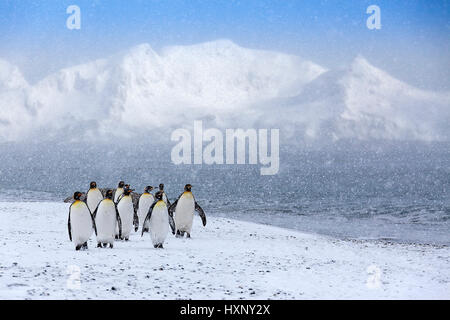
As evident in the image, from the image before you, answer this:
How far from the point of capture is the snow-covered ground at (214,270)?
6891mm

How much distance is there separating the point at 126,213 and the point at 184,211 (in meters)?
1.54

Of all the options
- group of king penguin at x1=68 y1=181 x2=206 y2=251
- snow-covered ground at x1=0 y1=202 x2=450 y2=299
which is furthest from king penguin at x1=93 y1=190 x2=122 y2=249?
snow-covered ground at x1=0 y1=202 x2=450 y2=299

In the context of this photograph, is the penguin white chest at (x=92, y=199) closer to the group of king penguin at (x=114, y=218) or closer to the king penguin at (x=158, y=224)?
the group of king penguin at (x=114, y=218)

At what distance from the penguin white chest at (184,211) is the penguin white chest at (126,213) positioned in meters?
1.30

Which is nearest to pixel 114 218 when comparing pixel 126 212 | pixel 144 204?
pixel 126 212

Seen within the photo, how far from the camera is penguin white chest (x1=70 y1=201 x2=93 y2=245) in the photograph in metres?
9.84

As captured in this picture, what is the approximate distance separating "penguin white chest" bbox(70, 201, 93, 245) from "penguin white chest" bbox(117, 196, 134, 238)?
1.59 meters

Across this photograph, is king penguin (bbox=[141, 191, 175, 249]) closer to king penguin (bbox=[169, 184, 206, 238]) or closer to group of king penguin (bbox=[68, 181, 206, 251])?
group of king penguin (bbox=[68, 181, 206, 251])

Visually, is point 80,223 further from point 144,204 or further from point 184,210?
point 144,204

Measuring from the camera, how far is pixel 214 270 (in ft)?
27.8

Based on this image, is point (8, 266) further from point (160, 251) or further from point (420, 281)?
point (420, 281)

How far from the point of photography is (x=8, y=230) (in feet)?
43.8
